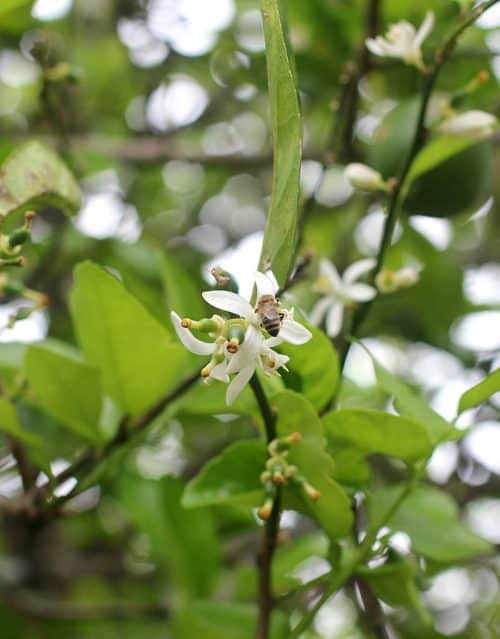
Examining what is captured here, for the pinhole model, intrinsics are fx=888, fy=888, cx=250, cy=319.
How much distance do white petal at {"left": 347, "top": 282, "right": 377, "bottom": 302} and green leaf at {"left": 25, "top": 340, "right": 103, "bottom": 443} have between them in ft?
0.99

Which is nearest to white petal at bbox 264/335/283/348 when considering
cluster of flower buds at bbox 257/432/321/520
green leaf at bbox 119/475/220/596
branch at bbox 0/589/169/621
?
cluster of flower buds at bbox 257/432/321/520

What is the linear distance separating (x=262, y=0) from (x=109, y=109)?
1753 mm

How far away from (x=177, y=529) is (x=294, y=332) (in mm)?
630

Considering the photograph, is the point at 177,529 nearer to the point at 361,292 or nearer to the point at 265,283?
the point at 361,292

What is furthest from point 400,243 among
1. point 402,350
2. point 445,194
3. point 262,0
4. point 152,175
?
point 262,0

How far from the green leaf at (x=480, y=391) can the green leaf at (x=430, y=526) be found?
0.16 meters

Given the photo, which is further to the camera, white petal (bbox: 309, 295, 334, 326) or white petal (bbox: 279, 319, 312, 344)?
white petal (bbox: 309, 295, 334, 326)

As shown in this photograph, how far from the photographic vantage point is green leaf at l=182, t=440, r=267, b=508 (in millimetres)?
798

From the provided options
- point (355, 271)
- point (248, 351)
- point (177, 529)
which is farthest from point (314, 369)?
point (177, 529)

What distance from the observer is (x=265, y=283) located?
2.05 feet

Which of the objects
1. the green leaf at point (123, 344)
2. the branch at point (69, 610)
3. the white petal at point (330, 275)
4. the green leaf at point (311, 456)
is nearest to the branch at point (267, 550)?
the green leaf at point (311, 456)

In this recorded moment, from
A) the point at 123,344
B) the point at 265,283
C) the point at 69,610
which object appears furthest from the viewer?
the point at 69,610

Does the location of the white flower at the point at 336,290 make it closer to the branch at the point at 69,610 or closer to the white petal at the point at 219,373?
the white petal at the point at 219,373

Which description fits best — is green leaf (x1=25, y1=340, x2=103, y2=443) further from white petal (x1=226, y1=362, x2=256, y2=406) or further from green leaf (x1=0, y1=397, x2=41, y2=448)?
white petal (x1=226, y1=362, x2=256, y2=406)
